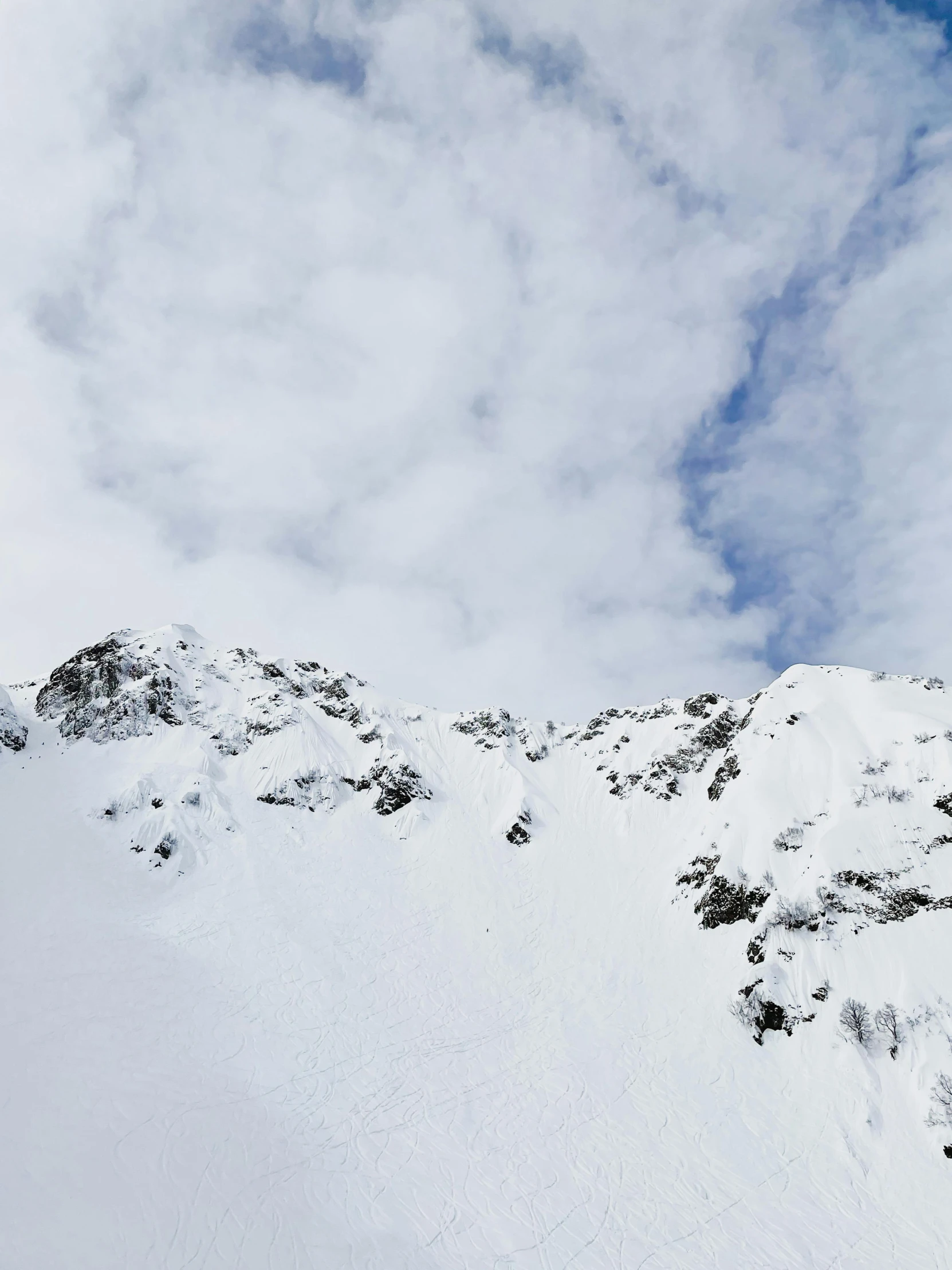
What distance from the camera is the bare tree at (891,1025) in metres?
26.9

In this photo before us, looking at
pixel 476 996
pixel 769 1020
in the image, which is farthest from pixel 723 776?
pixel 476 996

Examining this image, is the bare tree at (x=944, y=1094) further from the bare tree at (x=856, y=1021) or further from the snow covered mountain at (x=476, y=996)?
the bare tree at (x=856, y=1021)

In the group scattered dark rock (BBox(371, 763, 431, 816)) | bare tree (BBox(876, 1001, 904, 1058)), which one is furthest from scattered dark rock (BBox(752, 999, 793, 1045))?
scattered dark rock (BBox(371, 763, 431, 816))

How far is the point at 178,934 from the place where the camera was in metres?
37.6

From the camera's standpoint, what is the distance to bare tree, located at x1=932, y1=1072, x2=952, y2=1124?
2366 cm

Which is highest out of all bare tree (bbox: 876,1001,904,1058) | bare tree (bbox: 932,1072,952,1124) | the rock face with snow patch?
the rock face with snow patch

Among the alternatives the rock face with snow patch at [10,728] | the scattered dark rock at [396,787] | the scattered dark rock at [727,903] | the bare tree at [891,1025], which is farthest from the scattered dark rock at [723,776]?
the rock face with snow patch at [10,728]

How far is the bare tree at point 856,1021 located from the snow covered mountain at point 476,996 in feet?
0.39

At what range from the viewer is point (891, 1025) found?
90.1 ft

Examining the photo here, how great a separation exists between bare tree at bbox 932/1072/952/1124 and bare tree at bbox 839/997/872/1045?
315 cm

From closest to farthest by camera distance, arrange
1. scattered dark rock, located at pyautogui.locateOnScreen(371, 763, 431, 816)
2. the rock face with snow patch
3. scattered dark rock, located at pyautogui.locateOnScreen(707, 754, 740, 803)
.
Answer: scattered dark rock, located at pyautogui.locateOnScreen(707, 754, 740, 803) < the rock face with snow patch < scattered dark rock, located at pyautogui.locateOnScreen(371, 763, 431, 816)

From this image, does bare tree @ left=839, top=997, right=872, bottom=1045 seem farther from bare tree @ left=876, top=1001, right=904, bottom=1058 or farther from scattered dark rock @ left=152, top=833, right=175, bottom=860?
scattered dark rock @ left=152, top=833, right=175, bottom=860

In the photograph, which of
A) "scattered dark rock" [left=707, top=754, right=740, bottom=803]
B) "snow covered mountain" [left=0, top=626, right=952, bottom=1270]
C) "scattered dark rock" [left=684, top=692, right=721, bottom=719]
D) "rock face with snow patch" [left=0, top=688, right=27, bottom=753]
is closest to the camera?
"snow covered mountain" [left=0, top=626, right=952, bottom=1270]

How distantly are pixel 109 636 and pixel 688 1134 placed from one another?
77179 millimetres
